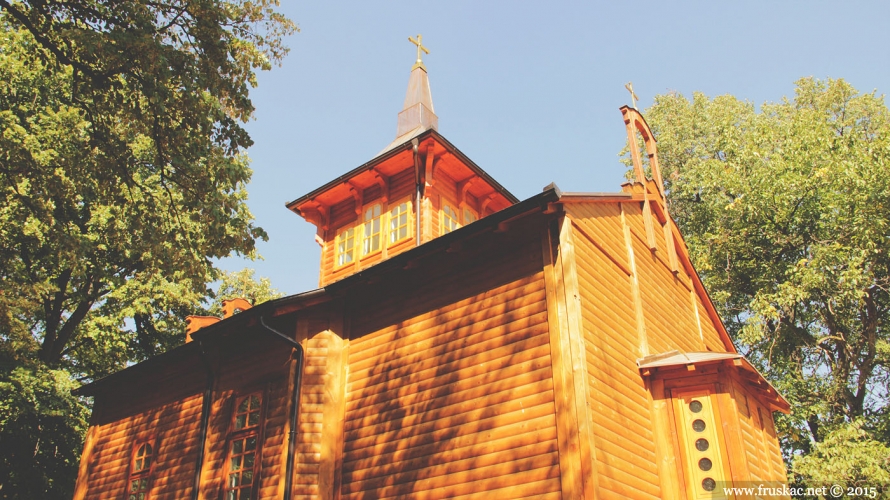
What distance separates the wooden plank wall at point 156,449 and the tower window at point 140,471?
0.15 m

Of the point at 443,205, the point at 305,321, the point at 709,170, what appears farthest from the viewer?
the point at 709,170

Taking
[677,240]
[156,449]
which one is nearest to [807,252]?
[677,240]

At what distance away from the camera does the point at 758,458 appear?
10602mm

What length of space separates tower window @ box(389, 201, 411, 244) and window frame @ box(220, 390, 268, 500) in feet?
15.8

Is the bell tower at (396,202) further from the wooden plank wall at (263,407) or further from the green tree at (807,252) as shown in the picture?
the green tree at (807,252)

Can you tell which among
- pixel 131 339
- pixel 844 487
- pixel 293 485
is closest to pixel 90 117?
pixel 293 485

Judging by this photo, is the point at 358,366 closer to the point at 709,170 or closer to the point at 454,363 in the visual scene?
the point at 454,363

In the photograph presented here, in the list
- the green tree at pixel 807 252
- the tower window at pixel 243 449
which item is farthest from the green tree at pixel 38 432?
the green tree at pixel 807 252

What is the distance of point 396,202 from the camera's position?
1631cm

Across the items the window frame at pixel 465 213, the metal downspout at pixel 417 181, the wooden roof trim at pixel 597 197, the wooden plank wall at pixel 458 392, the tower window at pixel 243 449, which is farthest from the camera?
the window frame at pixel 465 213

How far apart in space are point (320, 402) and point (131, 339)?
17193 mm

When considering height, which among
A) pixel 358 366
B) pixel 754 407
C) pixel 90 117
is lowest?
pixel 754 407

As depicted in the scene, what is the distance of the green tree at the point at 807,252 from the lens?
64.6 ft

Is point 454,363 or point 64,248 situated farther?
point 64,248
